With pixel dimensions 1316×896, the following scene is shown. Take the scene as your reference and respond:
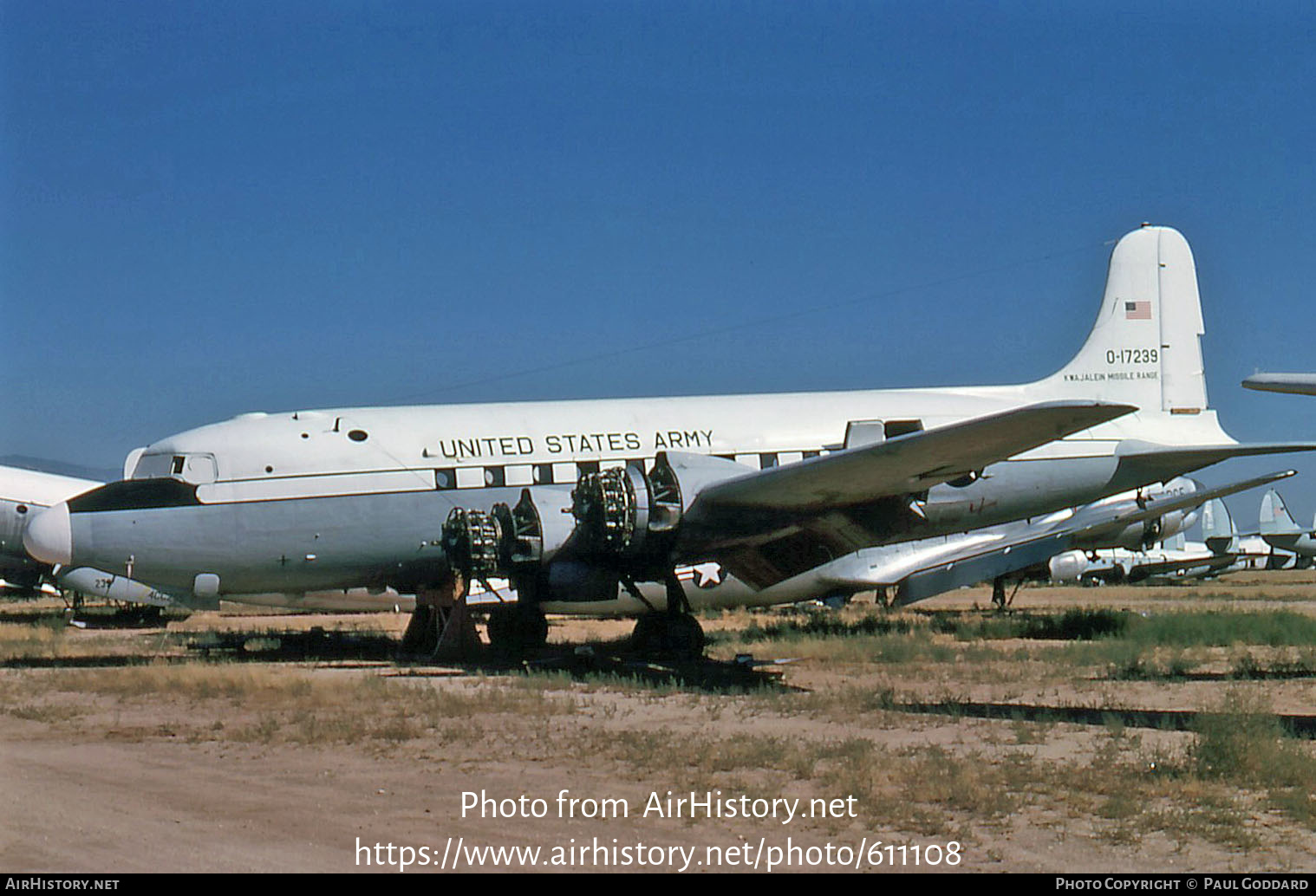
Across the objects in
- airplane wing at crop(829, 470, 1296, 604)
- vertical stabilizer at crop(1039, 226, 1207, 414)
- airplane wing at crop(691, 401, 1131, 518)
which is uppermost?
vertical stabilizer at crop(1039, 226, 1207, 414)

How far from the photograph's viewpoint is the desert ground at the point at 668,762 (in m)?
7.03

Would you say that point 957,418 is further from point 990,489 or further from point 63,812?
point 63,812

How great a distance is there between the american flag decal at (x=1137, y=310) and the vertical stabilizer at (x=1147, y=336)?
0.05ft

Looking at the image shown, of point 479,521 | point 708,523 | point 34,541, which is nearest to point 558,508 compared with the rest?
point 479,521

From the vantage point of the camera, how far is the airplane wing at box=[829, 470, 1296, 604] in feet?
78.6

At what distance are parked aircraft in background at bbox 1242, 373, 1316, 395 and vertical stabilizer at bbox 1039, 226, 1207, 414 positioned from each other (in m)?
10.4

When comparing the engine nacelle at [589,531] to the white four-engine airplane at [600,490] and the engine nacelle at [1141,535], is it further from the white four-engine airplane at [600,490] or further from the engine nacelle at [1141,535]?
the engine nacelle at [1141,535]

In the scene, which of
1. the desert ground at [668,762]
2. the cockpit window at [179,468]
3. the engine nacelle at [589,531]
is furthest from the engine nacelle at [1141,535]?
the cockpit window at [179,468]

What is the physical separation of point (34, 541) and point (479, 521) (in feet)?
18.6

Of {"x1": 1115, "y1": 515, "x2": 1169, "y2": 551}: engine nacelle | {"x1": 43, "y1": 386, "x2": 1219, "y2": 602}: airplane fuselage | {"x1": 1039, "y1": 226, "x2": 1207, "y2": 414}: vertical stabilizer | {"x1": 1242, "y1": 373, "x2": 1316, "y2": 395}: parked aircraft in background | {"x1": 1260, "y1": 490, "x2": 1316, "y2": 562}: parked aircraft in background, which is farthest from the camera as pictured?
{"x1": 1260, "y1": 490, "x2": 1316, "y2": 562}: parked aircraft in background

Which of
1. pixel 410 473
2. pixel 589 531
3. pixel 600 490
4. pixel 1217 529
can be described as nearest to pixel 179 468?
pixel 410 473

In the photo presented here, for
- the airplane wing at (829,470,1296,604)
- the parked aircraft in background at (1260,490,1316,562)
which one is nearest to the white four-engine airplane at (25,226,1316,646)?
the airplane wing at (829,470,1296,604)

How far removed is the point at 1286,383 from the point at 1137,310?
39.0ft

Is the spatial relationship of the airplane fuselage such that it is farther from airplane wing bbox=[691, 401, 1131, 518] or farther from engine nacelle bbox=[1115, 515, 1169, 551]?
engine nacelle bbox=[1115, 515, 1169, 551]
